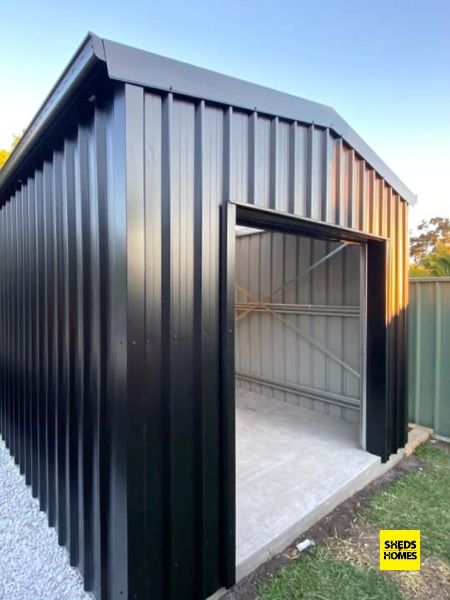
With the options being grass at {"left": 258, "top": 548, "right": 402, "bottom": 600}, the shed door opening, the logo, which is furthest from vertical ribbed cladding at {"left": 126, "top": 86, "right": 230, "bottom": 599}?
the logo

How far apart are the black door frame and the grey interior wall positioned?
2.97 feet

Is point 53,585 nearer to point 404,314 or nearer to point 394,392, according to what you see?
point 394,392

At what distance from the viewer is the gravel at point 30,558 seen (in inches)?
69.6

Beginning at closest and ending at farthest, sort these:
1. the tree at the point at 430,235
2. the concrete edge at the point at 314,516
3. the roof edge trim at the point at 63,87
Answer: the roof edge trim at the point at 63,87 < the concrete edge at the point at 314,516 < the tree at the point at 430,235

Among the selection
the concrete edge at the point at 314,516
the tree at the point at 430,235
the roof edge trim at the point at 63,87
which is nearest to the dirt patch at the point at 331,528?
the concrete edge at the point at 314,516

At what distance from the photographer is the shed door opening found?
245 centimetres

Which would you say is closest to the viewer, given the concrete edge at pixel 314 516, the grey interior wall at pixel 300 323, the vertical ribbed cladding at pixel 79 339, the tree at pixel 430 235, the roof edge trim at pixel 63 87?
the roof edge trim at pixel 63 87

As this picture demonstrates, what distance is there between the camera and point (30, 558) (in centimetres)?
201

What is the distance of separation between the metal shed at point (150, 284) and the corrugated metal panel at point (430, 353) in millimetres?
2324

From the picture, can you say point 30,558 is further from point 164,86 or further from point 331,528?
point 164,86

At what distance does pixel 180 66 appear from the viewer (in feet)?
5.07

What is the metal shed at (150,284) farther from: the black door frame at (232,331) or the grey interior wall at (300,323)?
the grey interior wall at (300,323)

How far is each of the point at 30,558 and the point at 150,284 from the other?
1.92m

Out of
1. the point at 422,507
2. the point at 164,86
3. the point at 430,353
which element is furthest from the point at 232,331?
the point at 430,353
